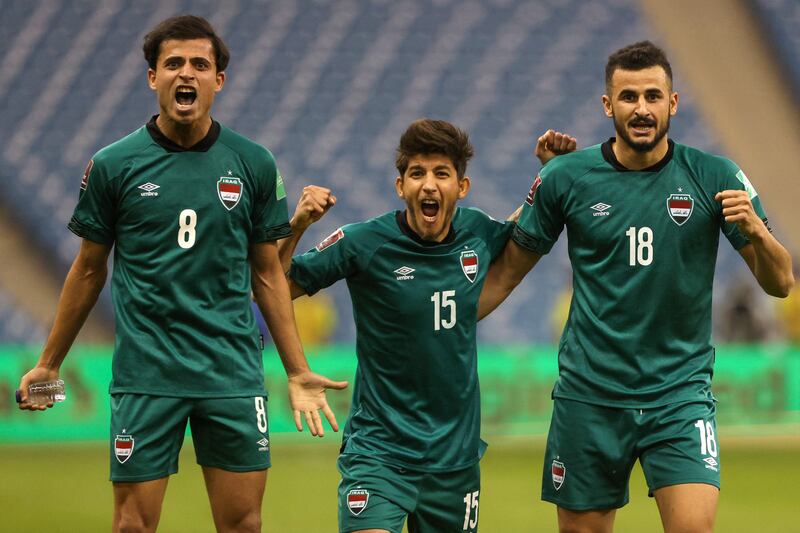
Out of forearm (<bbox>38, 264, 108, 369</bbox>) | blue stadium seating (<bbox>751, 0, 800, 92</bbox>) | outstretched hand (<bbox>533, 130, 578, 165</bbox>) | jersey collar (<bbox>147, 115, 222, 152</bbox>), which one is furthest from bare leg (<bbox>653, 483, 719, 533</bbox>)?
Result: blue stadium seating (<bbox>751, 0, 800, 92</bbox>)

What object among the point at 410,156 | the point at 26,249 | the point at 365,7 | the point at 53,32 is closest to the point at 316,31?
the point at 365,7

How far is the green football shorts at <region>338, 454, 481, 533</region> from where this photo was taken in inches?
183

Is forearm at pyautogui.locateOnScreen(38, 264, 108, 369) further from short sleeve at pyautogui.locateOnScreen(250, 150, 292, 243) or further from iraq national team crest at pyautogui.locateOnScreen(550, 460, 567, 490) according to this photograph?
iraq national team crest at pyautogui.locateOnScreen(550, 460, 567, 490)

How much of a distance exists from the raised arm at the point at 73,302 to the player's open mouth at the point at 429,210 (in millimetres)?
1109

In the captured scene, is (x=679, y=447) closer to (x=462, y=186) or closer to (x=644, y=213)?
(x=644, y=213)

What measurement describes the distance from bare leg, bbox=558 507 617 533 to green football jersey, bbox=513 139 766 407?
1.33 ft

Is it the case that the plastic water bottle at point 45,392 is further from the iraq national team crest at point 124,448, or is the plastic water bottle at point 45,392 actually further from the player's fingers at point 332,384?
the player's fingers at point 332,384

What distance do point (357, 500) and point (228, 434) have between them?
1.66 ft

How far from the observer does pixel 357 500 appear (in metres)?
4.68

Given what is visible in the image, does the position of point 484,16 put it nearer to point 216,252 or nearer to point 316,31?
point 316,31

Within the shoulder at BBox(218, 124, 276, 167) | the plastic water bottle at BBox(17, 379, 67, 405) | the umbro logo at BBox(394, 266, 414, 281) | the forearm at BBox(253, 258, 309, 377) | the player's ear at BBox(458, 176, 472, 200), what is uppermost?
the shoulder at BBox(218, 124, 276, 167)

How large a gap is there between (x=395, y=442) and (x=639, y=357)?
2.96 feet

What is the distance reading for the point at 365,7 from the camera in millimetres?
15492

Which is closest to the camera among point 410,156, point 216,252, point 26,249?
point 216,252
